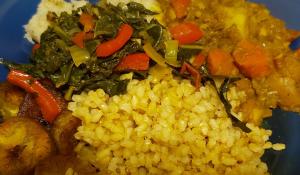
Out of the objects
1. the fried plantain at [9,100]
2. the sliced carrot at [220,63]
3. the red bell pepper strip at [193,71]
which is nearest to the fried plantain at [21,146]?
the fried plantain at [9,100]

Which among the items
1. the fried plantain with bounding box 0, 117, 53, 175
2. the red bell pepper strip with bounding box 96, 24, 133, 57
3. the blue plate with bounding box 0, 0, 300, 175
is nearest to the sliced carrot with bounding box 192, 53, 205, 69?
the red bell pepper strip with bounding box 96, 24, 133, 57

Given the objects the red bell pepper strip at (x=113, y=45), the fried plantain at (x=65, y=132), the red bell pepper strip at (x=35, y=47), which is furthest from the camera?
the red bell pepper strip at (x=35, y=47)

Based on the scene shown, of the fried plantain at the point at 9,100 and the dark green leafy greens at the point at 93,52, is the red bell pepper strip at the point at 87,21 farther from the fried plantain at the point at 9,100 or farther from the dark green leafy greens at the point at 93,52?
the fried plantain at the point at 9,100

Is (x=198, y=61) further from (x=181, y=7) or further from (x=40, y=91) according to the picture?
(x=40, y=91)

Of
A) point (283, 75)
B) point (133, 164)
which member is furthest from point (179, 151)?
point (283, 75)

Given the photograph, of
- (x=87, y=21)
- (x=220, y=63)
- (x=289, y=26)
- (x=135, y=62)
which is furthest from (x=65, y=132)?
(x=289, y=26)

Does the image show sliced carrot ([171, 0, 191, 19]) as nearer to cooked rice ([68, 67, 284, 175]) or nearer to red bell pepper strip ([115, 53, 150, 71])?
red bell pepper strip ([115, 53, 150, 71])

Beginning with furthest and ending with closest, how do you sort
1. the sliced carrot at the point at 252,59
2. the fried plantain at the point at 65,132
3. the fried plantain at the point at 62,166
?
the sliced carrot at the point at 252,59, the fried plantain at the point at 65,132, the fried plantain at the point at 62,166
